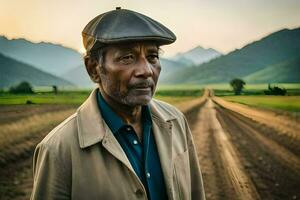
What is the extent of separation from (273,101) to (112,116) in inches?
94.3

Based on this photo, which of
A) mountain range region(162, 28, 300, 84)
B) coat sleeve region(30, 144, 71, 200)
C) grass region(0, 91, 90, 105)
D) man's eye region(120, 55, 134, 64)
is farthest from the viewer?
mountain range region(162, 28, 300, 84)

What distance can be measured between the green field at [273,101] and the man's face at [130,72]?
2222mm

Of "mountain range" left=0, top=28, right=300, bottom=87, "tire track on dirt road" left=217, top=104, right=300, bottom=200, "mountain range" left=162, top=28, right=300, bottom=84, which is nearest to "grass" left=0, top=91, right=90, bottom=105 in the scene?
"mountain range" left=0, top=28, right=300, bottom=87

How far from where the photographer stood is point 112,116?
154 centimetres

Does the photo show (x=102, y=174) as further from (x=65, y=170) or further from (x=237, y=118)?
(x=237, y=118)

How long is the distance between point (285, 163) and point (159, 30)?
2.39 metres

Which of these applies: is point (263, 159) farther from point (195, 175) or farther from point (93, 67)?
point (93, 67)

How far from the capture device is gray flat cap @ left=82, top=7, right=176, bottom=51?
1406 mm

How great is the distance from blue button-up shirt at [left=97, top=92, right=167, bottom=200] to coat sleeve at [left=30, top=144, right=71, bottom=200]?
27 centimetres

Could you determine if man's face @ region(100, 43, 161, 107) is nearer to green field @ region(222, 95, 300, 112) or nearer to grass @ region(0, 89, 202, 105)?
grass @ region(0, 89, 202, 105)

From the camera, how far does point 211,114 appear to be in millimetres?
3604

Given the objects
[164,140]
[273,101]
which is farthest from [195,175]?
[273,101]

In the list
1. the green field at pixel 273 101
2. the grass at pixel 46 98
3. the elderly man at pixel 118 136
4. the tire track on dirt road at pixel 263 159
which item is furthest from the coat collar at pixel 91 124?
the green field at pixel 273 101

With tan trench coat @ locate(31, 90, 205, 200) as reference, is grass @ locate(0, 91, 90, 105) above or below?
above
